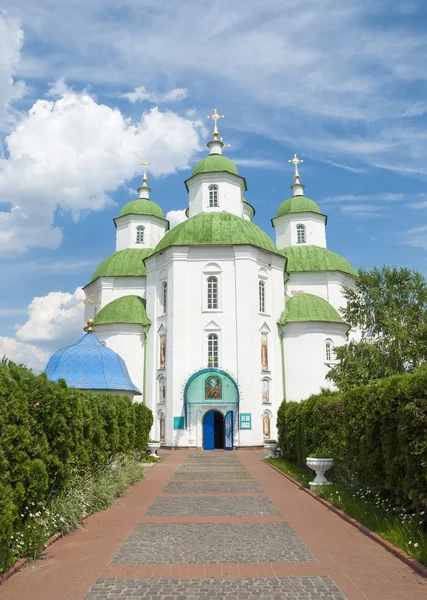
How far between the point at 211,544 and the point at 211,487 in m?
6.98

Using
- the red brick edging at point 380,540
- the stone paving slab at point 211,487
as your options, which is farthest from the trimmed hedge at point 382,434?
the stone paving slab at point 211,487

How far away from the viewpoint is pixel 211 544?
8.00 m

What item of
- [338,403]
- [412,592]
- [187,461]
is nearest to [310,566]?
[412,592]

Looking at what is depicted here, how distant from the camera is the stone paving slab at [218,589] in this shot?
5715 millimetres

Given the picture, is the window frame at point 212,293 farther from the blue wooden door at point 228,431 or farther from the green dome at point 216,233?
the blue wooden door at point 228,431

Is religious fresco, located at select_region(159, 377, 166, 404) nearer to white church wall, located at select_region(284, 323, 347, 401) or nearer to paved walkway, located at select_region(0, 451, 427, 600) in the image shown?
white church wall, located at select_region(284, 323, 347, 401)

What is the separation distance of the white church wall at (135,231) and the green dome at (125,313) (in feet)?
28.1

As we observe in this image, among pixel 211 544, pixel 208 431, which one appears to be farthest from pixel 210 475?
pixel 208 431

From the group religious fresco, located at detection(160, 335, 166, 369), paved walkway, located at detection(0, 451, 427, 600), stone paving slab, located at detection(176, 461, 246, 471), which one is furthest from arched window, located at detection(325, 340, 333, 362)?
paved walkway, located at detection(0, 451, 427, 600)

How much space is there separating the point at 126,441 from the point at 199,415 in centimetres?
1365

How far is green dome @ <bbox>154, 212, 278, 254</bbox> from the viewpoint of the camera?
33.0 meters

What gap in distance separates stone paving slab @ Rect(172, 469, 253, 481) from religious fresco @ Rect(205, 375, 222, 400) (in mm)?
11085

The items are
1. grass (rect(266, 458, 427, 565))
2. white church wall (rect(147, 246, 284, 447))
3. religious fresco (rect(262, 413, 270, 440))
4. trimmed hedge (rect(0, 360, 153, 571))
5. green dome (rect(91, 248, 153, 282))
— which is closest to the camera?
trimmed hedge (rect(0, 360, 153, 571))

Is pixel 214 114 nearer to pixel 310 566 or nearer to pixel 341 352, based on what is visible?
pixel 341 352
